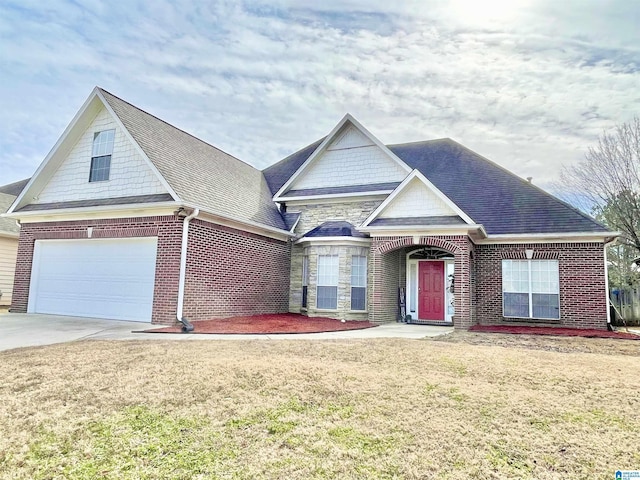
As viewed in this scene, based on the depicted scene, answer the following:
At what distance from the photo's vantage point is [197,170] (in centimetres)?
1434

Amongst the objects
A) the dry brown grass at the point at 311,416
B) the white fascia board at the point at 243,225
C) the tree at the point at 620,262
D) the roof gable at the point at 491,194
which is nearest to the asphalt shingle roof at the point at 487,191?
the roof gable at the point at 491,194

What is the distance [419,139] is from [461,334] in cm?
1209

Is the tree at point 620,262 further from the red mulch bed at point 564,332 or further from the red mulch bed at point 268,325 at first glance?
the red mulch bed at point 268,325

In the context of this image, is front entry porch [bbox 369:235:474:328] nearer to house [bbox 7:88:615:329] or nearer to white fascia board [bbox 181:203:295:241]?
house [bbox 7:88:615:329]

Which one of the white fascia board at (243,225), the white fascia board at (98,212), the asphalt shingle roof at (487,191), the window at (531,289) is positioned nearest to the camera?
the white fascia board at (98,212)

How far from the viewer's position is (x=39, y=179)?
571 inches

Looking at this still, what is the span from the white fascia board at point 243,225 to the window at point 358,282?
9.72 feet

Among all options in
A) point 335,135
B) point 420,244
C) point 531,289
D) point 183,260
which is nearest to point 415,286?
point 420,244

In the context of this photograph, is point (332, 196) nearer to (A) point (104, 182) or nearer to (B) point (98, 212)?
(A) point (104, 182)

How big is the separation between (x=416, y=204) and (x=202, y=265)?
723cm

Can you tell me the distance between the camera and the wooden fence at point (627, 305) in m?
17.7

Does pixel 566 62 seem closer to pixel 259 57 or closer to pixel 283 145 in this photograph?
pixel 259 57

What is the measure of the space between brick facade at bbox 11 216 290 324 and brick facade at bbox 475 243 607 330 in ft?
26.3

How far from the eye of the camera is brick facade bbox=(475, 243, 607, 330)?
13.3 m
